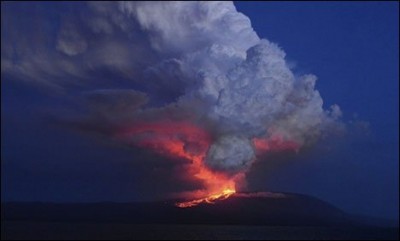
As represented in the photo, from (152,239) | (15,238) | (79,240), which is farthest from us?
(152,239)

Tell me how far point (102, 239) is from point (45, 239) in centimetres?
2635

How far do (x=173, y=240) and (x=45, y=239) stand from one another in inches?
1969

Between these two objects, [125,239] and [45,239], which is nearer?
[45,239]

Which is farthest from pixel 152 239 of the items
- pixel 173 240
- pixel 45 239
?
pixel 45 239

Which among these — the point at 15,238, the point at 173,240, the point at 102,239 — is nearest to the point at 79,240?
the point at 102,239

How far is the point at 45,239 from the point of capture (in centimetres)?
17738

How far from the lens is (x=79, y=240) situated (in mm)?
185750

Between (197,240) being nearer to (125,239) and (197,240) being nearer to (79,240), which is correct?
(125,239)

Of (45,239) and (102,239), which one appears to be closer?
(45,239)

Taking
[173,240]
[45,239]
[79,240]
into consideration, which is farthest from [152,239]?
[45,239]

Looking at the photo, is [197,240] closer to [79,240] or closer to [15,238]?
[79,240]

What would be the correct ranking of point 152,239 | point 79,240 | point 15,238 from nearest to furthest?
point 15,238 < point 79,240 < point 152,239

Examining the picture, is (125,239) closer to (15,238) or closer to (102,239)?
(102,239)

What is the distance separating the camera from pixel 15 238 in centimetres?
17075
